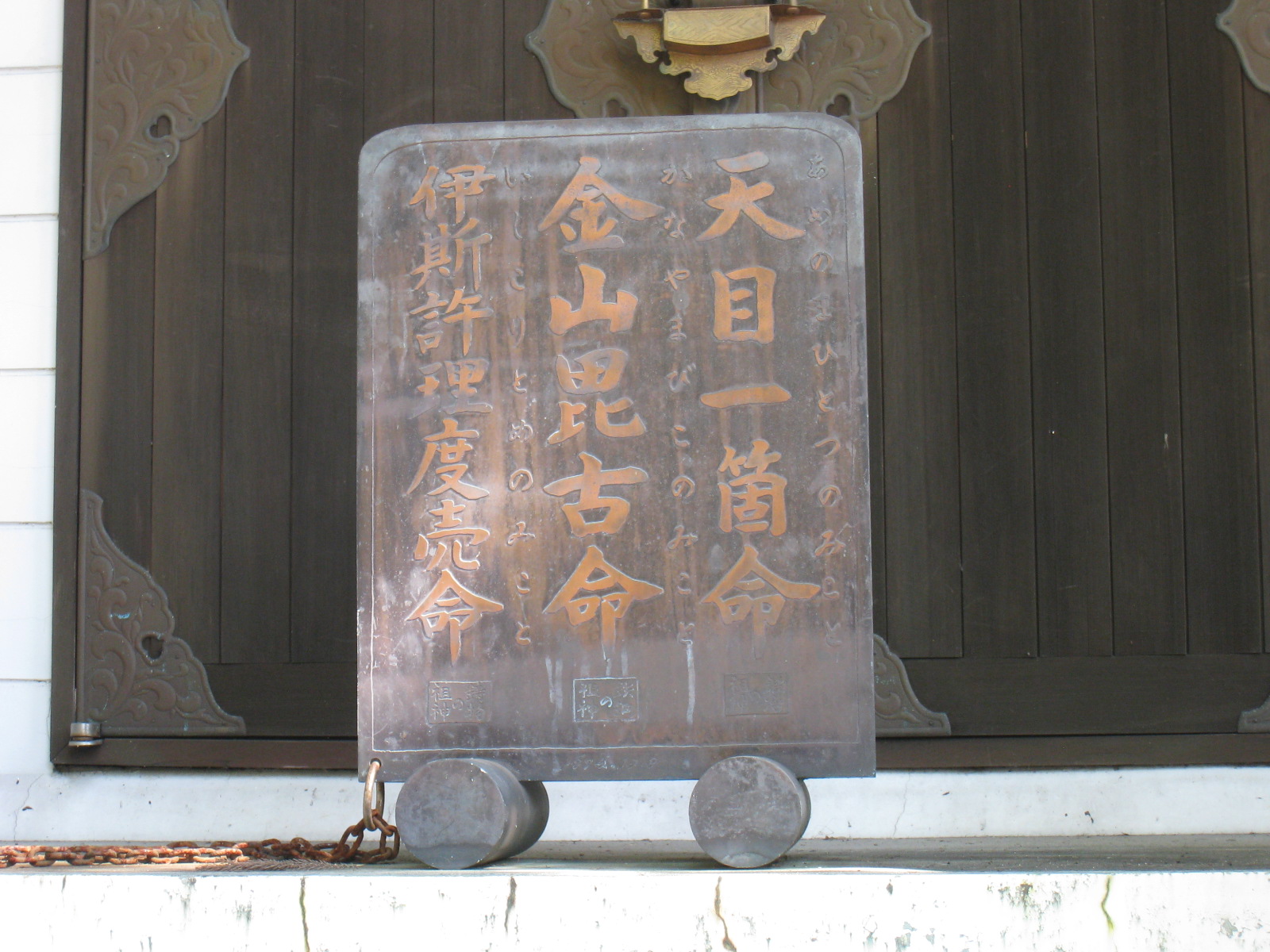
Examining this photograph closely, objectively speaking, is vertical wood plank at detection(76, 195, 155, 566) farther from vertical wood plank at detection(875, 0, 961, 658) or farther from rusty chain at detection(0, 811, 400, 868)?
vertical wood plank at detection(875, 0, 961, 658)

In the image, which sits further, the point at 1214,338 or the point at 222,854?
the point at 1214,338

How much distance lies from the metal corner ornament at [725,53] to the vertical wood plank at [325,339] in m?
0.61

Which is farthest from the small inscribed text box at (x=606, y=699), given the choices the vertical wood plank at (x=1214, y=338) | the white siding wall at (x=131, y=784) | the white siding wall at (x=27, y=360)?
the white siding wall at (x=27, y=360)

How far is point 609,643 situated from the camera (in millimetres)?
2436

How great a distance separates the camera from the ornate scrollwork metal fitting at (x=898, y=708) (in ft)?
10.8

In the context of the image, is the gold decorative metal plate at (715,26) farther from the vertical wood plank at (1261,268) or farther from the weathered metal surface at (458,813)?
the weathered metal surface at (458,813)

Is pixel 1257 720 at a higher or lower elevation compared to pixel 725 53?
lower

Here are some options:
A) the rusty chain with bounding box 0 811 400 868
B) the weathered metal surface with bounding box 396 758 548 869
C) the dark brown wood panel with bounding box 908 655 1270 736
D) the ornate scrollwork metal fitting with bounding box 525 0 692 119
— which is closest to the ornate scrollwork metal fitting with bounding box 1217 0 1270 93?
the ornate scrollwork metal fitting with bounding box 525 0 692 119

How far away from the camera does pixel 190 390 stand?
11.8 feet

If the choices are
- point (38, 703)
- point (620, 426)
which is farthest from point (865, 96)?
point (38, 703)

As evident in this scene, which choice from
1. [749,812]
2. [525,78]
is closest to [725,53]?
[525,78]

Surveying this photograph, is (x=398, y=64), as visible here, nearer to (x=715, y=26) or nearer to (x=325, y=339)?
(x=325, y=339)

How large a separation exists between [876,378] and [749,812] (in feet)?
5.01

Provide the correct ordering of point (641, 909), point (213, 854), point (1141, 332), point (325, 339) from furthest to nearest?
point (325, 339) → point (1141, 332) → point (213, 854) → point (641, 909)
